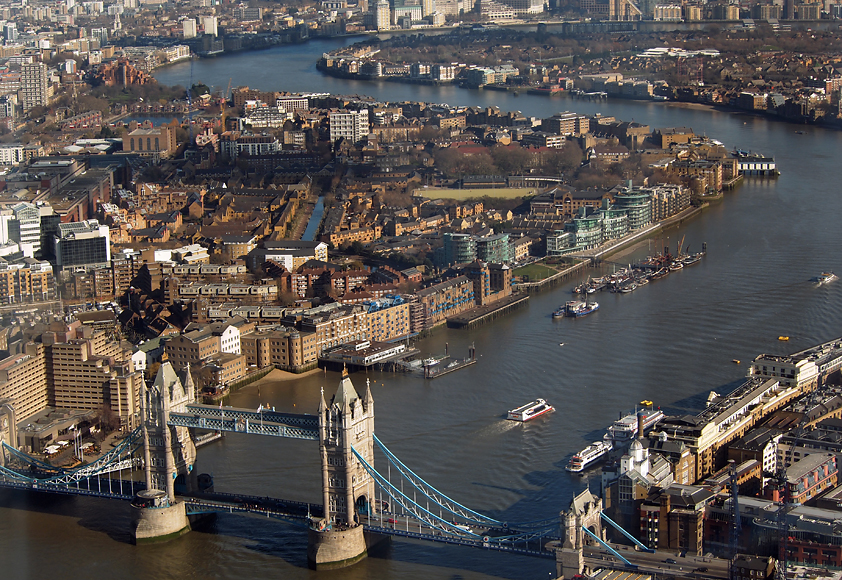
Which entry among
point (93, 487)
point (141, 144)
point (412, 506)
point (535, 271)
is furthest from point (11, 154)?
point (412, 506)

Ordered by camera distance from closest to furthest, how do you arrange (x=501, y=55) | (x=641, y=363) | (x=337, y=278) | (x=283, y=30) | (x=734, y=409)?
(x=734, y=409), (x=641, y=363), (x=337, y=278), (x=501, y=55), (x=283, y=30)

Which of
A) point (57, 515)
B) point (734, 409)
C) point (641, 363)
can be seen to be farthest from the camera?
point (641, 363)

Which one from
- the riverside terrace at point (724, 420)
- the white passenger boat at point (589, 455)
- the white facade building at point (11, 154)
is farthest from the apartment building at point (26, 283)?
the white facade building at point (11, 154)

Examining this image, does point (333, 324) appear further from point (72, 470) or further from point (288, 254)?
point (72, 470)

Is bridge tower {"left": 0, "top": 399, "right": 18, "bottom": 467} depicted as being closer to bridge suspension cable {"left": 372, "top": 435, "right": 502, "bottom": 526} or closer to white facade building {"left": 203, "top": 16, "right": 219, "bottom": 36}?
bridge suspension cable {"left": 372, "top": 435, "right": 502, "bottom": 526}

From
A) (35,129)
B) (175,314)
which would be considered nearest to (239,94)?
(35,129)

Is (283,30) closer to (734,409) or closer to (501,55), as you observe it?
(501,55)
